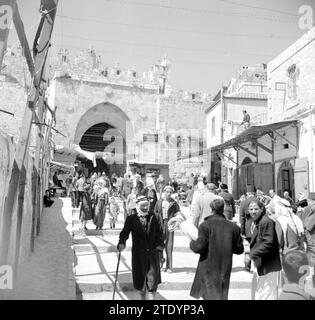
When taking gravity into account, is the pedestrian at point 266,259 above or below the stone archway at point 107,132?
below

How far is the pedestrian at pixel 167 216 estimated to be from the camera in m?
6.01

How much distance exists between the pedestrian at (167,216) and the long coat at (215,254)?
262 centimetres

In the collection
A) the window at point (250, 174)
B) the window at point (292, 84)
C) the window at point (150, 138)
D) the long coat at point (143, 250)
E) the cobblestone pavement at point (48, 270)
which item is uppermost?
the window at point (292, 84)

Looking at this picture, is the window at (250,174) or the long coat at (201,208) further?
the window at (250,174)

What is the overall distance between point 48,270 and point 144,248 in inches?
93.5

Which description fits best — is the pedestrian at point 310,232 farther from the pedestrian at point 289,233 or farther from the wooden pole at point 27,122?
the wooden pole at point 27,122

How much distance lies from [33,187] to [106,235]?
2.63 metres

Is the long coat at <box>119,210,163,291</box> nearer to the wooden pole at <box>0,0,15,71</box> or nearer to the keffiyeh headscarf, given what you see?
the keffiyeh headscarf

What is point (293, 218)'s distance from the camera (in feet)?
16.3

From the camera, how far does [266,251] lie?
11.3ft

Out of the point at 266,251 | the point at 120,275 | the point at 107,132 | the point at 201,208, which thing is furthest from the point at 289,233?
the point at 107,132

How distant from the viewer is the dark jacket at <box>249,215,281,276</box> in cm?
346

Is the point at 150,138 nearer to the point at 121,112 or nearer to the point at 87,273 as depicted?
the point at 121,112

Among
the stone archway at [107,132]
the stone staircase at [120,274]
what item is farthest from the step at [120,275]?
the stone archway at [107,132]
